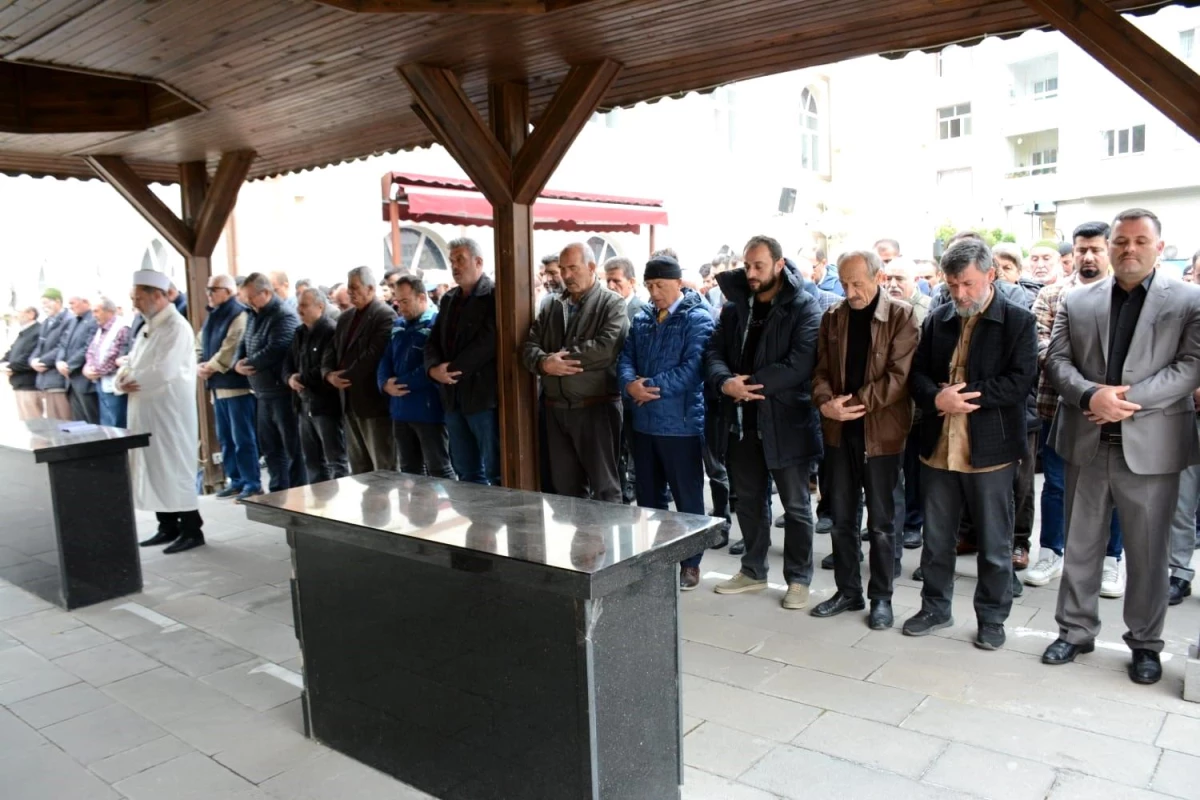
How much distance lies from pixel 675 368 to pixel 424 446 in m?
2.16

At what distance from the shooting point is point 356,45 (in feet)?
16.0

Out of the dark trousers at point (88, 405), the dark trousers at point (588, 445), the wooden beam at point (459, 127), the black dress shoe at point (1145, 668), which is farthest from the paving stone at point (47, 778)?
the dark trousers at point (88, 405)

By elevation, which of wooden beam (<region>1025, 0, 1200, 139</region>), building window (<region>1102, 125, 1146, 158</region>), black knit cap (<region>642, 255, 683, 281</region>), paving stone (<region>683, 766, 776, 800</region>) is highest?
building window (<region>1102, 125, 1146, 158</region>)

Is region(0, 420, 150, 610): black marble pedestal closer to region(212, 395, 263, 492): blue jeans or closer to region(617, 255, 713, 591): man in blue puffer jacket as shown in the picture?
region(212, 395, 263, 492): blue jeans

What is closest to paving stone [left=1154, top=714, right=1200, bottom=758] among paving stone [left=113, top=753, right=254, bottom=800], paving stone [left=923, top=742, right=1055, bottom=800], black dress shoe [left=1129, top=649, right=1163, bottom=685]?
black dress shoe [left=1129, top=649, right=1163, bottom=685]

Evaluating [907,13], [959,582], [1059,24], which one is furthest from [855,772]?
[907,13]

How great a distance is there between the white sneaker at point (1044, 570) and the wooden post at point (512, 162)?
2866mm

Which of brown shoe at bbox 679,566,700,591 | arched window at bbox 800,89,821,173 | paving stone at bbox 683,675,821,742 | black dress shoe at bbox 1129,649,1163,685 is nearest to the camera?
paving stone at bbox 683,675,821,742

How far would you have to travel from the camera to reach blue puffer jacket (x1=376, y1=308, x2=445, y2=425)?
606cm

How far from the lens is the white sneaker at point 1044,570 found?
4871mm

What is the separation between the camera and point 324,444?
691 centimetres

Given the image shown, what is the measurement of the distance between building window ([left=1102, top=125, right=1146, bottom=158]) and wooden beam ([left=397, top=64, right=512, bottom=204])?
28.3 metres

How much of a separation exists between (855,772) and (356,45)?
4.22 m

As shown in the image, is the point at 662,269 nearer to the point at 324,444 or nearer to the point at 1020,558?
the point at 1020,558
